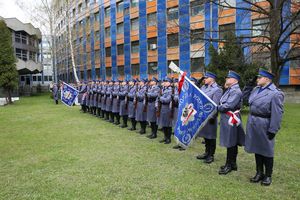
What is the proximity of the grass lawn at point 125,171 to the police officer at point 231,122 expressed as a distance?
1.12ft

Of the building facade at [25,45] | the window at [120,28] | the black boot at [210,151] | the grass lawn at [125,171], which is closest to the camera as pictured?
the grass lawn at [125,171]

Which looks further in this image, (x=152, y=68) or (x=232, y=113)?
(x=152, y=68)

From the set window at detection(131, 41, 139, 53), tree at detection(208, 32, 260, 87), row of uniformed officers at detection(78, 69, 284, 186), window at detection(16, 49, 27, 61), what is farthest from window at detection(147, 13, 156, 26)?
row of uniformed officers at detection(78, 69, 284, 186)

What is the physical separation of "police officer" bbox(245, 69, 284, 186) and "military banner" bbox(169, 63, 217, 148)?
0.81 meters

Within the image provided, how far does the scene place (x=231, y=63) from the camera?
51.7ft

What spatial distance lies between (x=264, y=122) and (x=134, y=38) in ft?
113

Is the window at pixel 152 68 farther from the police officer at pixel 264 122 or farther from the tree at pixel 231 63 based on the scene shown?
the police officer at pixel 264 122

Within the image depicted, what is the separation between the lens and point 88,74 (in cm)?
4925

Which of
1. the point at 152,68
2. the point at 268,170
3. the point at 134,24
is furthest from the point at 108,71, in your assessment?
the point at 268,170

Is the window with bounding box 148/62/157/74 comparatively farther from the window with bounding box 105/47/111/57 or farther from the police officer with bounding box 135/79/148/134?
the police officer with bounding box 135/79/148/134

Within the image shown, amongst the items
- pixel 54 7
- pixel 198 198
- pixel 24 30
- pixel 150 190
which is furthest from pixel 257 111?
pixel 24 30

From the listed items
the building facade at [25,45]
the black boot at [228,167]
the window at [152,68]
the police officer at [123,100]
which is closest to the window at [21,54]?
the building facade at [25,45]

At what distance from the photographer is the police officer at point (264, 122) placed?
4945 mm

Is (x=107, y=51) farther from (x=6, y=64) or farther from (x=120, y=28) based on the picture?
(x=6, y=64)
